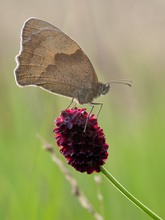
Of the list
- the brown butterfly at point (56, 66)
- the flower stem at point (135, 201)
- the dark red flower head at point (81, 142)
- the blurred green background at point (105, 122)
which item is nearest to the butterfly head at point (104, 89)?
the brown butterfly at point (56, 66)

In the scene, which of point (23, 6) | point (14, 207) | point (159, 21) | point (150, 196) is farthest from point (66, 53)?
point (23, 6)

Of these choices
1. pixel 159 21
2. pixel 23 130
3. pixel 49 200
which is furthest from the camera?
pixel 159 21

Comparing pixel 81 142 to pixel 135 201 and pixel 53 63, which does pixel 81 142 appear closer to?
pixel 135 201

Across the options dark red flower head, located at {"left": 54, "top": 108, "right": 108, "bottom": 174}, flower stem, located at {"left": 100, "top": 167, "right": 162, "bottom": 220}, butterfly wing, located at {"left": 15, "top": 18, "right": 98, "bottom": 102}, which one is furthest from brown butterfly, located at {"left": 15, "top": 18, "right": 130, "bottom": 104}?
flower stem, located at {"left": 100, "top": 167, "right": 162, "bottom": 220}

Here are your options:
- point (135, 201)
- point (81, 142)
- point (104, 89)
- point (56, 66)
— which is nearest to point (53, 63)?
point (56, 66)

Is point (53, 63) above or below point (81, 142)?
above

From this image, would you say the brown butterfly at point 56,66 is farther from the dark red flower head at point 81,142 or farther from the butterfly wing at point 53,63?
the dark red flower head at point 81,142

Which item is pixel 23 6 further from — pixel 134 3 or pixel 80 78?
pixel 80 78
